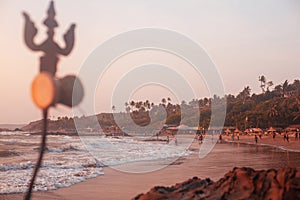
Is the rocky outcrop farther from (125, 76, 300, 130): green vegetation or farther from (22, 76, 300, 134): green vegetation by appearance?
(125, 76, 300, 130): green vegetation

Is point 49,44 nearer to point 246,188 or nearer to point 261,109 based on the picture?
point 246,188

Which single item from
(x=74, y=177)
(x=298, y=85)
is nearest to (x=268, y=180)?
(x=74, y=177)

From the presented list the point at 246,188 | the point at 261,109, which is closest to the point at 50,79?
the point at 246,188

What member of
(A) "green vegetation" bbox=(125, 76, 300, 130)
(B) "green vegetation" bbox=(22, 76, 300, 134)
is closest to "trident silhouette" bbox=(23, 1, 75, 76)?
(B) "green vegetation" bbox=(22, 76, 300, 134)

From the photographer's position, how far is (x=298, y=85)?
108062 mm

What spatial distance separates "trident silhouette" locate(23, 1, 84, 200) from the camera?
1869 millimetres

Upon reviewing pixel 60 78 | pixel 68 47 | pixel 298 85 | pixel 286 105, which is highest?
pixel 298 85

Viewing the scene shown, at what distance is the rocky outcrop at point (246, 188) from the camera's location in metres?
2.73

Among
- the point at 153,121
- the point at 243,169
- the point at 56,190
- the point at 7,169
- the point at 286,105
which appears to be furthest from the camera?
the point at 153,121

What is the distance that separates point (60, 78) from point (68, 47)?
0.21m

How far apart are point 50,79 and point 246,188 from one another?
1.74m

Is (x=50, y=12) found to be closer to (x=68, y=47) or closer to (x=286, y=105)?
(x=68, y=47)

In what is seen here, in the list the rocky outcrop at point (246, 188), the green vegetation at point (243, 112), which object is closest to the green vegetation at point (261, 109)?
the green vegetation at point (243, 112)

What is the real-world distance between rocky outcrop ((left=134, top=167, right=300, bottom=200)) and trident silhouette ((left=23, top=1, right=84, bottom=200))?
4.53 feet
